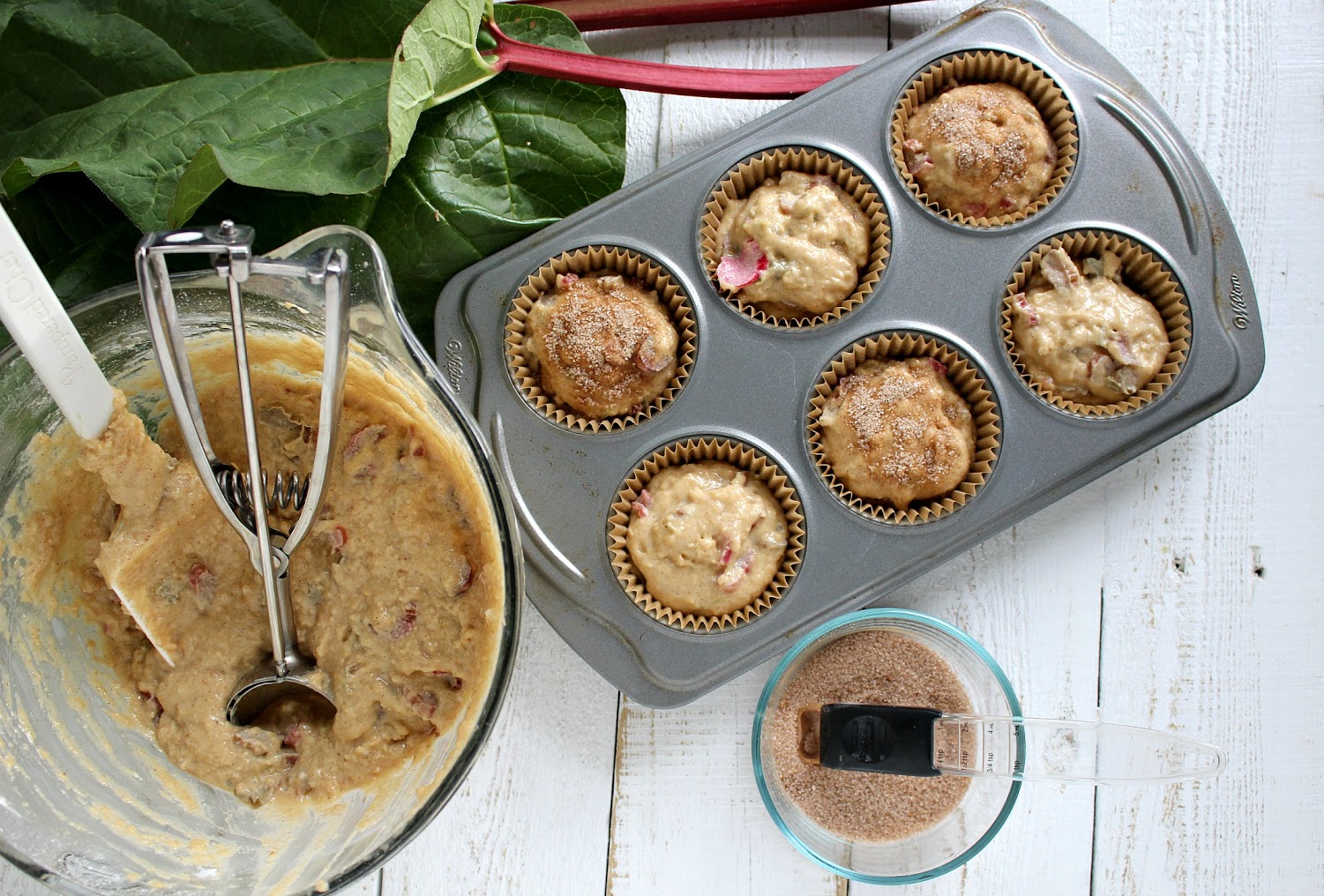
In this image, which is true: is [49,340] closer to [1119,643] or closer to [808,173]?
[808,173]

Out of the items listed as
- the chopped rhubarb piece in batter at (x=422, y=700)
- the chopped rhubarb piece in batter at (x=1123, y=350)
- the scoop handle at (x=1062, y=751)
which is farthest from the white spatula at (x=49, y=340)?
the chopped rhubarb piece in batter at (x=1123, y=350)

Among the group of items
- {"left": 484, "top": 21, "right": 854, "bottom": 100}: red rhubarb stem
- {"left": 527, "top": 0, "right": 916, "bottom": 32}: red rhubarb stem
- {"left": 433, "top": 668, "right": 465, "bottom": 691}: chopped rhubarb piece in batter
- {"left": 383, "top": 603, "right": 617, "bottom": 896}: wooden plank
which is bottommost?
{"left": 383, "top": 603, "right": 617, "bottom": 896}: wooden plank

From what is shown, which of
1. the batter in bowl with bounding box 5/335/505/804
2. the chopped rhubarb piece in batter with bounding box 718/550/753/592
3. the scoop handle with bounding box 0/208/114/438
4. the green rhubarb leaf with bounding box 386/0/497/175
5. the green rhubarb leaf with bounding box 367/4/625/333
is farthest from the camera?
the green rhubarb leaf with bounding box 367/4/625/333

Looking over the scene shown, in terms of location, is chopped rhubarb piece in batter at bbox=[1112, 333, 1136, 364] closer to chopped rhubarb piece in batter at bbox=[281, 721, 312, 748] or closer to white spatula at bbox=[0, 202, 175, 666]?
chopped rhubarb piece in batter at bbox=[281, 721, 312, 748]

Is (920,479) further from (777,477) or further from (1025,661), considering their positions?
(1025,661)

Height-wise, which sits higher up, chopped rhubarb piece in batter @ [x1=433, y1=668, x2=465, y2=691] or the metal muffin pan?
the metal muffin pan

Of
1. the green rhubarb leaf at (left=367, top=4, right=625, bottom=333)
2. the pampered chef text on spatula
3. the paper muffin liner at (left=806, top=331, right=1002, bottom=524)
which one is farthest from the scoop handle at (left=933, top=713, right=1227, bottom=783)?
the green rhubarb leaf at (left=367, top=4, right=625, bottom=333)

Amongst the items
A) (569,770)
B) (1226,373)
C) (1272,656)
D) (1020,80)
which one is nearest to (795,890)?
(569,770)
